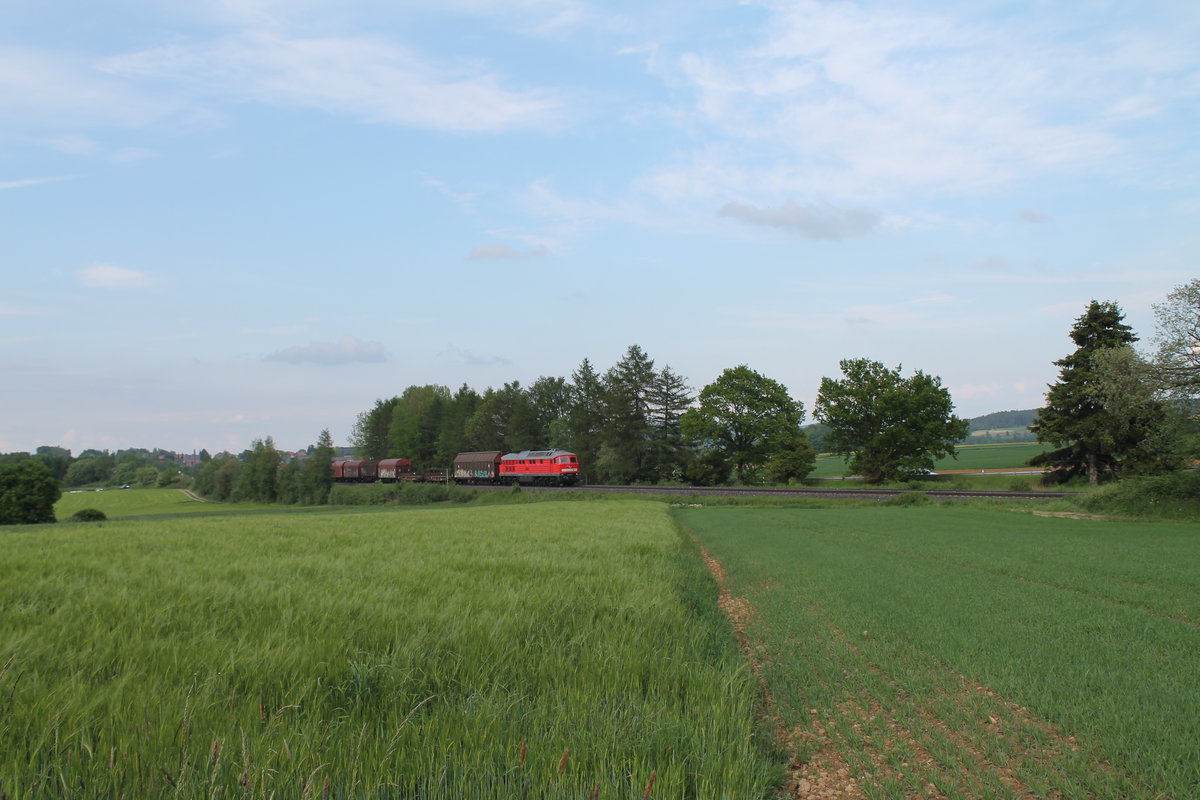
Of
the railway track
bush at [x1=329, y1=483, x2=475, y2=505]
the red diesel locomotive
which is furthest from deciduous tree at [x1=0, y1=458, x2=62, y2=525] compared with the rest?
the red diesel locomotive

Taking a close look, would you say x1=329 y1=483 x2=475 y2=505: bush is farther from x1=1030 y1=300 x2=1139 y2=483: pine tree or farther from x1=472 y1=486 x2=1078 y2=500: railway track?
x1=1030 y1=300 x2=1139 y2=483: pine tree

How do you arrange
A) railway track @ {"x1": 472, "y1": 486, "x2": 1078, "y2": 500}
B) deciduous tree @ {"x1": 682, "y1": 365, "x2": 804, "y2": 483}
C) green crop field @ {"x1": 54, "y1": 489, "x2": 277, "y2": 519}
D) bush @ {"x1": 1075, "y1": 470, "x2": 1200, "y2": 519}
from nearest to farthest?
bush @ {"x1": 1075, "y1": 470, "x2": 1200, "y2": 519} → railway track @ {"x1": 472, "y1": 486, "x2": 1078, "y2": 500} → deciduous tree @ {"x1": 682, "y1": 365, "x2": 804, "y2": 483} → green crop field @ {"x1": 54, "y1": 489, "x2": 277, "y2": 519}

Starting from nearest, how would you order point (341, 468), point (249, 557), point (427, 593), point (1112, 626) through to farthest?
point (427, 593) → point (1112, 626) → point (249, 557) → point (341, 468)

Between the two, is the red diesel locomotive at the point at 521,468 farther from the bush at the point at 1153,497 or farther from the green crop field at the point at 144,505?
the bush at the point at 1153,497

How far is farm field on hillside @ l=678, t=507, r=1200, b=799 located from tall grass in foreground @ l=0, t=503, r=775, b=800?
865 millimetres

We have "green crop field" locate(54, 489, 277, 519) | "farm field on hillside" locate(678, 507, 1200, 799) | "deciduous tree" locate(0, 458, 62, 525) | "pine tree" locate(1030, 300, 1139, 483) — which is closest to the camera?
"farm field on hillside" locate(678, 507, 1200, 799)

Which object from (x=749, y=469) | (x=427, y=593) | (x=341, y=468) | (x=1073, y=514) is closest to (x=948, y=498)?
(x=1073, y=514)

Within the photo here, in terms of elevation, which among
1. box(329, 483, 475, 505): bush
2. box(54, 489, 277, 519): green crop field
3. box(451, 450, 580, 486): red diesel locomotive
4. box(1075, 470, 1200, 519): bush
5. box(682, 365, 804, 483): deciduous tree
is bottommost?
box(54, 489, 277, 519): green crop field

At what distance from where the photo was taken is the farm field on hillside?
4.55 meters

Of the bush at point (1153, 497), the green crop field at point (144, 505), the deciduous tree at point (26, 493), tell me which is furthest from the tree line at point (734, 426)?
the deciduous tree at point (26, 493)

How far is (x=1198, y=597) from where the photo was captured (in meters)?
10.7

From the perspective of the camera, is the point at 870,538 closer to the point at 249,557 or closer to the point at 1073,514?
the point at 1073,514

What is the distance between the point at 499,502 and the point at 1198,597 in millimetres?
51296

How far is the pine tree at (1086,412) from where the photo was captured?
41.9 meters
